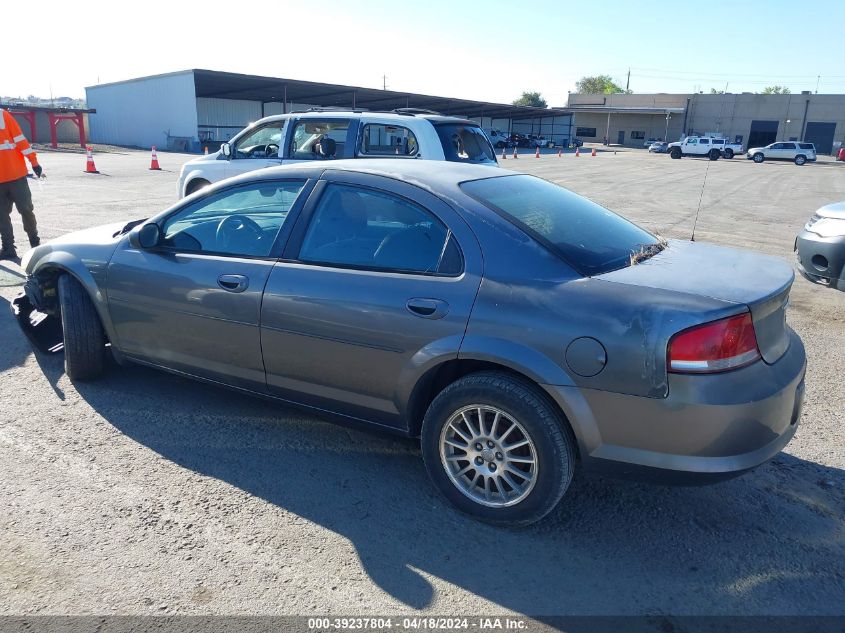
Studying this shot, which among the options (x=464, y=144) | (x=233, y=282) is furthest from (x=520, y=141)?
(x=233, y=282)

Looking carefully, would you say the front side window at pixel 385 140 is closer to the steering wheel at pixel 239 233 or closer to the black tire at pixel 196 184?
the black tire at pixel 196 184

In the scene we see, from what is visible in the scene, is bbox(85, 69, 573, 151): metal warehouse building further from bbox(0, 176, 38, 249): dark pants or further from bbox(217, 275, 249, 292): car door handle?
bbox(217, 275, 249, 292): car door handle

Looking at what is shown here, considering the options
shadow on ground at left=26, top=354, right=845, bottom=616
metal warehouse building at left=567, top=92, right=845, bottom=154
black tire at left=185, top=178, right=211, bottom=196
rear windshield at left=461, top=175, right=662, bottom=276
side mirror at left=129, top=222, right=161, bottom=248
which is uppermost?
metal warehouse building at left=567, top=92, right=845, bottom=154

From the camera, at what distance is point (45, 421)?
3912mm

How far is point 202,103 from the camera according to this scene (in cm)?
4700

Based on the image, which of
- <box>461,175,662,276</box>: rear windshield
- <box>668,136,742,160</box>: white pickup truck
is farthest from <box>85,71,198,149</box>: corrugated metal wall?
<box>461,175,662,276</box>: rear windshield

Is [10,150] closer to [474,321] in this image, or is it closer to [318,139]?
[318,139]

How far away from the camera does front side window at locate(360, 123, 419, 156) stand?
323 inches

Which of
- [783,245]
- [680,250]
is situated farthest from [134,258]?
[783,245]

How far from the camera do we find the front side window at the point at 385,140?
8.21m

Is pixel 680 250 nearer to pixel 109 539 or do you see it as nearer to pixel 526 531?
pixel 526 531

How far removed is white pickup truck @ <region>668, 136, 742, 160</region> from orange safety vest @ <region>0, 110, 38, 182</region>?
50.0 metres

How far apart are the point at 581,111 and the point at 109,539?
3406 inches

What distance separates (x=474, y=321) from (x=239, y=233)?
1.61 metres
